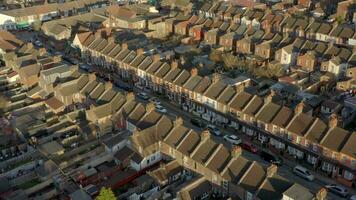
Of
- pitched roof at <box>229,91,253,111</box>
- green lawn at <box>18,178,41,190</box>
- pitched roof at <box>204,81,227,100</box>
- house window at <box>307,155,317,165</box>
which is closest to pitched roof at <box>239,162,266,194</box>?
house window at <box>307,155,317,165</box>

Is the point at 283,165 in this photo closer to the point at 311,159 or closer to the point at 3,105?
the point at 311,159

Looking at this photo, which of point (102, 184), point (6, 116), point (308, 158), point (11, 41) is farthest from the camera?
point (11, 41)

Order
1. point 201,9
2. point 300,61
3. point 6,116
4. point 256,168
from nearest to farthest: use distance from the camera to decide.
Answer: point 256,168, point 6,116, point 300,61, point 201,9

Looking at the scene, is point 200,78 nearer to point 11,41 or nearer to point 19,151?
point 19,151

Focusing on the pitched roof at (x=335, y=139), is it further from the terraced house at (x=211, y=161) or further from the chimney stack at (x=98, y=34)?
the chimney stack at (x=98, y=34)

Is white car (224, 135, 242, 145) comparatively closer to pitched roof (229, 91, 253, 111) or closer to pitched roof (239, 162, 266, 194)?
pitched roof (229, 91, 253, 111)

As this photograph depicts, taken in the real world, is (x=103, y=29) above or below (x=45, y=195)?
above

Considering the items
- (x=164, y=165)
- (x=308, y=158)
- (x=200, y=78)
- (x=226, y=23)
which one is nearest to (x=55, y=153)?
(x=164, y=165)
